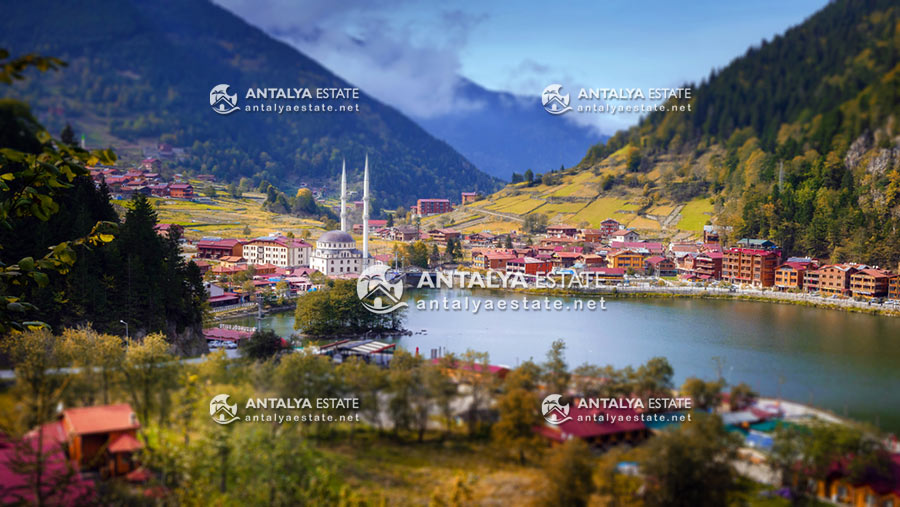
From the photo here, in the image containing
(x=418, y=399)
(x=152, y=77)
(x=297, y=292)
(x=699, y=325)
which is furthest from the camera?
(x=152, y=77)

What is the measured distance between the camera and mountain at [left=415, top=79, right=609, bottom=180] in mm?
71250

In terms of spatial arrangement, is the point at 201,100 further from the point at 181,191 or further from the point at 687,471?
the point at 687,471

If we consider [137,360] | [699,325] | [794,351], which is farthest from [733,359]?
[137,360]

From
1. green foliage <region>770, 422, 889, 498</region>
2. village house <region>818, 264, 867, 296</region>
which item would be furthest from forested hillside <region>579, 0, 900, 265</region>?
green foliage <region>770, 422, 889, 498</region>

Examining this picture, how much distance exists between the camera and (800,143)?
10492 millimetres

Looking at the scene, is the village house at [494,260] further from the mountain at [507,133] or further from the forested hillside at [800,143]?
the mountain at [507,133]

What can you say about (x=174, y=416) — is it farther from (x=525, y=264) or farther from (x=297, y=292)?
(x=525, y=264)

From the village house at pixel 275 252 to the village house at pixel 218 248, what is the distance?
0.71ft

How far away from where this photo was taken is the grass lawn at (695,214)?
18.9 m

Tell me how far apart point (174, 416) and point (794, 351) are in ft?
24.0

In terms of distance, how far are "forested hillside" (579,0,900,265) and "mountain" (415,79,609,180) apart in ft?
147

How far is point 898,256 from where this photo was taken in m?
13.4
